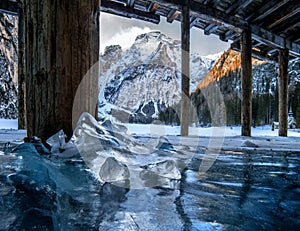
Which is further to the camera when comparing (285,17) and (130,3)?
(285,17)

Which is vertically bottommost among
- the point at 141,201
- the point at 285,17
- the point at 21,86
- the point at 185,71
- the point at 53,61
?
the point at 141,201

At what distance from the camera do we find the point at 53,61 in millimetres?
1634

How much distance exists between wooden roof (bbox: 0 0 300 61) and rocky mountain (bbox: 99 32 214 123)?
2904 cm

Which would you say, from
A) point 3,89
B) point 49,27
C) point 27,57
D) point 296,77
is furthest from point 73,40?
point 296,77

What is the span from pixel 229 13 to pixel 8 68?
1967 centimetres

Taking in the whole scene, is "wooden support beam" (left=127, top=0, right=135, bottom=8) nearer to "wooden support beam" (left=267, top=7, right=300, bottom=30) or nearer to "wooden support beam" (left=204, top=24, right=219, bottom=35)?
"wooden support beam" (left=204, top=24, right=219, bottom=35)

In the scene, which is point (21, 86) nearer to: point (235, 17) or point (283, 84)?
point (235, 17)

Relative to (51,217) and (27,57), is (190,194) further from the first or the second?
(27,57)

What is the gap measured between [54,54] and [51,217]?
4.52 ft

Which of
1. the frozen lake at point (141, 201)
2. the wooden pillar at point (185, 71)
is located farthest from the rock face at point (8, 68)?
the frozen lake at point (141, 201)

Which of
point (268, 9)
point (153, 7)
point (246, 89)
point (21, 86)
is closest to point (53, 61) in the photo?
point (21, 86)

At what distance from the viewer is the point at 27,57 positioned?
1716mm

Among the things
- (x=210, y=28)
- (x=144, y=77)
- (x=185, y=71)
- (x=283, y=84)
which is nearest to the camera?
(x=185, y=71)

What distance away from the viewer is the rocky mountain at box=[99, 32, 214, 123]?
50.8 meters
